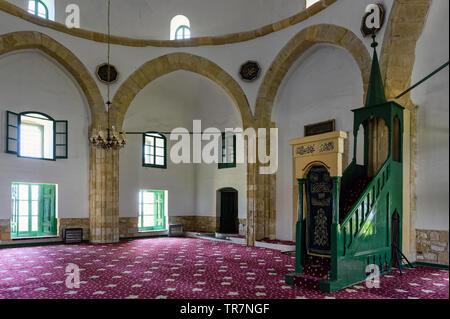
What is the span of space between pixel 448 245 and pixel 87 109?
10159mm

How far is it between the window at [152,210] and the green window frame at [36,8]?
5611 mm

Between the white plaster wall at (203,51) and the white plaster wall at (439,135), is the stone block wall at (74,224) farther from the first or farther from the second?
the white plaster wall at (439,135)

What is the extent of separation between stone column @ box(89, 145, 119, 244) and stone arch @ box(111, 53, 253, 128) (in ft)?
3.52

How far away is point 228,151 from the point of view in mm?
11109

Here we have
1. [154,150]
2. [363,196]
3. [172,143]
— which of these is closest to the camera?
[363,196]

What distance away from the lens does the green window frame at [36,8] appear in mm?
9078

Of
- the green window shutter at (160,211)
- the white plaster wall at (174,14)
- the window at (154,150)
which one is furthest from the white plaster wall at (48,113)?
the green window shutter at (160,211)

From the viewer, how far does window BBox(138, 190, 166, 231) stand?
11.3m

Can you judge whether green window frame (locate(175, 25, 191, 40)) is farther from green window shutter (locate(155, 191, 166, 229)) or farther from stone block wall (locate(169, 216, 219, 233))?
stone block wall (locate(169, 216, 219, 233))

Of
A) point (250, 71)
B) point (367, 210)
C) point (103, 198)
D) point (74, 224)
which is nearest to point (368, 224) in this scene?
point (367, 210)

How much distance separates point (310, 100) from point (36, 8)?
24.2 feet

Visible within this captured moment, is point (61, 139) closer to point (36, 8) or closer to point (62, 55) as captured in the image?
point (62, 55)

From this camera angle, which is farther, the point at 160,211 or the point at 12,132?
the point at 160,211

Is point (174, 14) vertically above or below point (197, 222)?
above
